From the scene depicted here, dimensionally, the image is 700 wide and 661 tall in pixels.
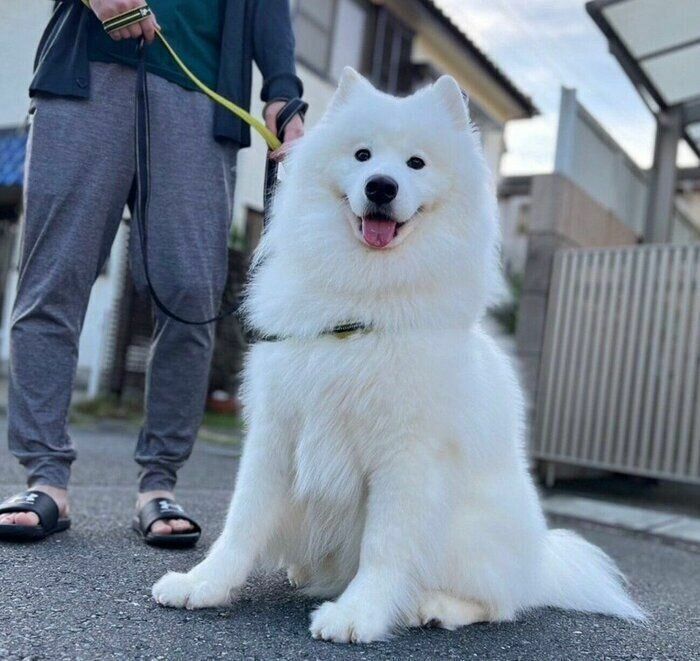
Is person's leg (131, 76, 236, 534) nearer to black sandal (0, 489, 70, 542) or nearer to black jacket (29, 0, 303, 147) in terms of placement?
black jacket (29, 0, 303, 147)

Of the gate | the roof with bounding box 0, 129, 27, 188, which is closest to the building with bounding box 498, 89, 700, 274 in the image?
the gate

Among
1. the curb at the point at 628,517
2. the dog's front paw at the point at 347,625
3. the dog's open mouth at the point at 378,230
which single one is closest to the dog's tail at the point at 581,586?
the dog's front paw at the point at 347,625

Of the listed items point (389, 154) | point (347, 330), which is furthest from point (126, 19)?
point (347, 330)

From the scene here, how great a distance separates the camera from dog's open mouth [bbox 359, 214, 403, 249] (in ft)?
5.90

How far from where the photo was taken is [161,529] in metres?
2.21

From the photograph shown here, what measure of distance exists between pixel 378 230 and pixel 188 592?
0.92 meters

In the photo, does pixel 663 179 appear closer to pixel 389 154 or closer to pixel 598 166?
pixel 598 166

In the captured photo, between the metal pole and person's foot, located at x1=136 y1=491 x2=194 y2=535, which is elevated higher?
the metal pole

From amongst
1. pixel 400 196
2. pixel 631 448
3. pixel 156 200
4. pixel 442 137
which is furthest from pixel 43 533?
pixel 631 448

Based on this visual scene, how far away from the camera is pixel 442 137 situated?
1.91 m

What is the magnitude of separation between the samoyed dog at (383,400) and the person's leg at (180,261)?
15.9 inches

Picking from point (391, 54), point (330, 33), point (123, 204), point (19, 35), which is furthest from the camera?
point (391, 54)

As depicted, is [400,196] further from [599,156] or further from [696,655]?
[599,156]

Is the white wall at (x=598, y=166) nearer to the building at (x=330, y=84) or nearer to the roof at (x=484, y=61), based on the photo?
the building at (x=330, y=84)
